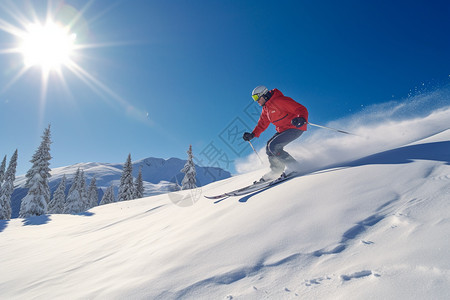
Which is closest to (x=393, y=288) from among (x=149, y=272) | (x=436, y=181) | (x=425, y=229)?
(x=425, y=229)

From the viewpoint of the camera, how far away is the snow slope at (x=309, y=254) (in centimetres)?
120

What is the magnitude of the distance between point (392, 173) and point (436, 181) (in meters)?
0.53

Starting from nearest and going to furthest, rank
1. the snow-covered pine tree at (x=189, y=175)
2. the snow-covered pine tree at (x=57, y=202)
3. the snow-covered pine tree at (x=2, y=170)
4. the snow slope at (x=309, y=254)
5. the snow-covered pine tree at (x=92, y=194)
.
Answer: the snow slope at (x=309, y=254)
the snow-covered pine tree at (x=189, y=175)
the snow-covered pine tree at (x=2, y=170)
the snow-covered pine tree at (x=57, y=202)
the snow-covered pine tree at (x=92, y=194)

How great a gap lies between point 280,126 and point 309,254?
15.6ft

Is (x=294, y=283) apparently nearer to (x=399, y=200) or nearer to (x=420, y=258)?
(x=420, y=258)

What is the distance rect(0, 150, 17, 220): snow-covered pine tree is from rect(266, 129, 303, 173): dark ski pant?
36154 millimetres

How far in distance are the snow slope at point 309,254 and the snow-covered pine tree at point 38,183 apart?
92.1 feet

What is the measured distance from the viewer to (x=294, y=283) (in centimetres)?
132

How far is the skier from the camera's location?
5.61 meters

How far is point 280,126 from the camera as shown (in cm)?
596

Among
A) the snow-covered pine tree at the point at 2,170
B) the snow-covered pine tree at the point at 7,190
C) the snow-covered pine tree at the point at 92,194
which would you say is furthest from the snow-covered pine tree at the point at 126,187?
the snow-covered pine tree at the point at 92,194

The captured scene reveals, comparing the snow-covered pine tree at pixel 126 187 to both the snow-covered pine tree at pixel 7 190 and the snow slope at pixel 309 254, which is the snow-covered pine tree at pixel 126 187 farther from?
the snow slope at pixel 309 254

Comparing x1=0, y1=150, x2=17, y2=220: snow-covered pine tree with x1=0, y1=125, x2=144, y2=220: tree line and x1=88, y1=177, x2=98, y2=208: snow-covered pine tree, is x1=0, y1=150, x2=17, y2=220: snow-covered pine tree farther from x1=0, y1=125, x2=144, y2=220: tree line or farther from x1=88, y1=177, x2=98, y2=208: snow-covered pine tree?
x1=88, y1=177, x2=98, y2=208: snow-covered pine tree

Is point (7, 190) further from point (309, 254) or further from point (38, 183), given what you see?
point (309, 254)
